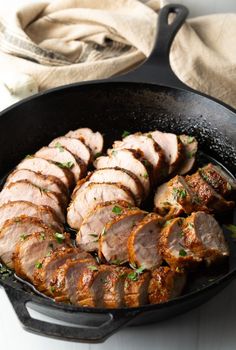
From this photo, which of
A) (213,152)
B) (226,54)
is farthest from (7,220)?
(226,54)

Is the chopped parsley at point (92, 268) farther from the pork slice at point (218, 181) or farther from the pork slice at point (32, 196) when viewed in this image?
the pork slice at point (218, 181)

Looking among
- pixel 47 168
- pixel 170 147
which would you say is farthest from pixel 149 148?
pixel 47 168

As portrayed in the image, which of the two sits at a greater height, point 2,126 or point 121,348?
point 2,126

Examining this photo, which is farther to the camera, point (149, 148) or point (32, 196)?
point (149, 148)

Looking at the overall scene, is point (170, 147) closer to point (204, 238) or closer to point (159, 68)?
point (159, 68)

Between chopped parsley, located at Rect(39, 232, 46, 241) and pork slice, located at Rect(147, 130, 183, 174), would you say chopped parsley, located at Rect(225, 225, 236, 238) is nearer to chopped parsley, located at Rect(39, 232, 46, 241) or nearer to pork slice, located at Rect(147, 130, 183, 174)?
pork slice, located at Rect(147, 130, 183, 174)

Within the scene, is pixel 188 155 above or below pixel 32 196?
below

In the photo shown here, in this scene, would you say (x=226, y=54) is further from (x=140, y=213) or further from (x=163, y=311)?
(x=163, y=311)
